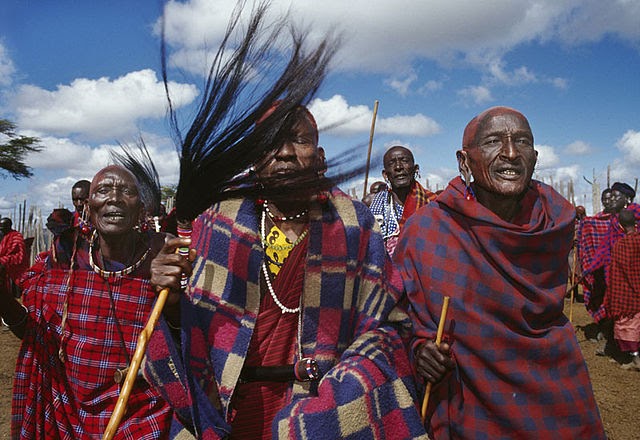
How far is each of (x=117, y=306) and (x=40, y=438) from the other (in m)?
0.87

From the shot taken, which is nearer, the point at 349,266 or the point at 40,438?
the point at 349,266

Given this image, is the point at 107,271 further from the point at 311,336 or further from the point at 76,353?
the point at 311,336

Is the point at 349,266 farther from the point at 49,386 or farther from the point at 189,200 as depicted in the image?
the point at 49,386

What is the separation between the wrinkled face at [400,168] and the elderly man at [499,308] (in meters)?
3.75

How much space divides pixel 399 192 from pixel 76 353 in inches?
182

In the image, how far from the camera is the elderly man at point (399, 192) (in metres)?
6.44

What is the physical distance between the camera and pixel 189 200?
6.71ft

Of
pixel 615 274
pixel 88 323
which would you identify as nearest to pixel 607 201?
pixel 615 274

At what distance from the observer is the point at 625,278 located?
7863mm

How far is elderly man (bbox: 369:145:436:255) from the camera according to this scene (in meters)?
6.44

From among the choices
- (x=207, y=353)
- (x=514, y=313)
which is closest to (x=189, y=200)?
(x=207, y=353)

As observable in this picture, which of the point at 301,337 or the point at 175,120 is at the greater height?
the point at 175,120

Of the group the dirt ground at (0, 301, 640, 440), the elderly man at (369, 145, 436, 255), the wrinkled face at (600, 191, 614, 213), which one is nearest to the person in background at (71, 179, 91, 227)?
the dirt ground at (0, 301, 640, 440)

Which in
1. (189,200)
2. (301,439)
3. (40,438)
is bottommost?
(40,438)
